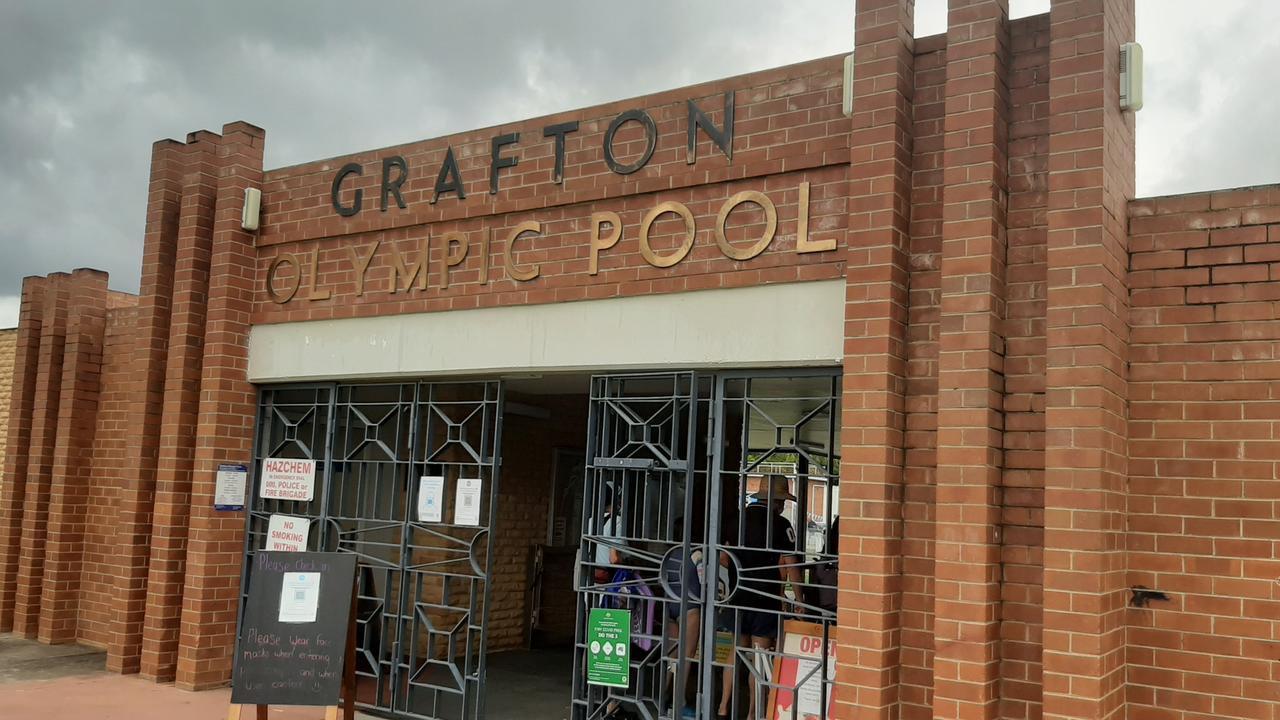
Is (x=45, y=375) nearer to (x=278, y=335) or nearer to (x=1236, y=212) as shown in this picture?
(x=278, y=335)

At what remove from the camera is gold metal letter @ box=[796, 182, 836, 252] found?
5.98 metres

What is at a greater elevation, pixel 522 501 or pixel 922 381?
pixel 922 381

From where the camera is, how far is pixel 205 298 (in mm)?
9141

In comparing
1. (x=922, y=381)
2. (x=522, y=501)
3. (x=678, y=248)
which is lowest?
(x=522, y=501)

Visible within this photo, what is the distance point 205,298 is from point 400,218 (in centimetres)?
237

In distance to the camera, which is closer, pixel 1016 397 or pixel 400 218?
pixel 1016 397

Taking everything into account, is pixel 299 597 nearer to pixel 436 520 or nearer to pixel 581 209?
pixel 436 520

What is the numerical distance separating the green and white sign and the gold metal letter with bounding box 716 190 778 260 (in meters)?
2.42

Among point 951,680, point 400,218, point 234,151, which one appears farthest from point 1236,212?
point 234,151

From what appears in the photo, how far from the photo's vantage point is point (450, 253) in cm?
774

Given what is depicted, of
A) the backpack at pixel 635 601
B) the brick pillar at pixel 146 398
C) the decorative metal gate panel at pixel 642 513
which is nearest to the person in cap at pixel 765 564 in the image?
the decorative metal gate panel at pixel 642 513

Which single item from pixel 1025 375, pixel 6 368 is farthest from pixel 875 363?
pixel 6 368

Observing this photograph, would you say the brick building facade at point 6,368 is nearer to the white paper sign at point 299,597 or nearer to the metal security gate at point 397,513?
the metal security gate at point 397,513

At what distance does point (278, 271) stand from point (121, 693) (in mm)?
3690
